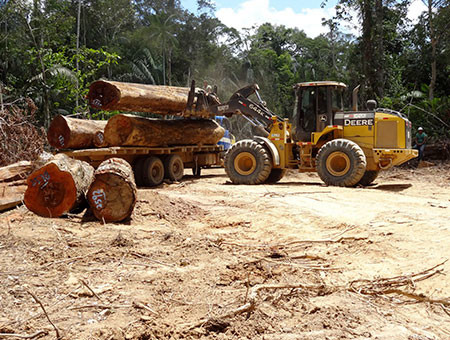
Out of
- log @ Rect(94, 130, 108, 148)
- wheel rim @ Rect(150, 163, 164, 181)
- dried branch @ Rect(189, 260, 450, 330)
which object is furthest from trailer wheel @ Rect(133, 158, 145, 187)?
dried branch @ Rect(189, 260, 450, 330)

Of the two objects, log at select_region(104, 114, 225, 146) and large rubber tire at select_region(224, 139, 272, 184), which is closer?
log at select_region(104, 114, 225, 146)

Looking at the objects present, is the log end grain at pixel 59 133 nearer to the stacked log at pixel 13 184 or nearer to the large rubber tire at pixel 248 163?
the stacked log at pixel 13 184

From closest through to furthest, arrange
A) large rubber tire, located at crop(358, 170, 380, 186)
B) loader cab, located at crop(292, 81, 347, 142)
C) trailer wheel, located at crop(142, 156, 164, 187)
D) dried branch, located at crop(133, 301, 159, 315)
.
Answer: dried branch, located at crop(133, 301, 159, 315)
trailer wheel, located at crop(142, 156, 164, 187)
loader cab, located at crop(292, 81, 347, 142)
large rubber tire, located at crop(358, 170, 380, 186)

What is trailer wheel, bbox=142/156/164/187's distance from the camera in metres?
11.9

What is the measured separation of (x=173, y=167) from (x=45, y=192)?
6.64m

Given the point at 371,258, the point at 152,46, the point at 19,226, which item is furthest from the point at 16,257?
the point at 152,46

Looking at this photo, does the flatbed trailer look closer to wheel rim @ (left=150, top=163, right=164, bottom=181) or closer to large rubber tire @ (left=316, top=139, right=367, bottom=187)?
wheel rim @ (left=150, top=163, right=164, bottom=181)

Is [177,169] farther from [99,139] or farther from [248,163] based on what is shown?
[99,139]

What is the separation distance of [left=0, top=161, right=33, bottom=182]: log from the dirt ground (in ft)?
4.09

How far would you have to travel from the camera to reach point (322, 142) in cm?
1248

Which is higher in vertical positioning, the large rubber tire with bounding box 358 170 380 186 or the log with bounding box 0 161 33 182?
the log with bounding box 0 161 33 182

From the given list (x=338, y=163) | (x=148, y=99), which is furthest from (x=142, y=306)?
(x=338, y=163)

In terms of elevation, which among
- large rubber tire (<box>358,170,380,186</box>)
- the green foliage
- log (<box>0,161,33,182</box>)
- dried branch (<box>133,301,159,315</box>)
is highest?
the green foliage

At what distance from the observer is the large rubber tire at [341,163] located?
11120 millimetres
